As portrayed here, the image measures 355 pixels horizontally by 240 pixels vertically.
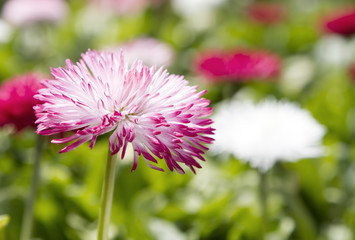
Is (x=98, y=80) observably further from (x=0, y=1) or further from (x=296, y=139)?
(x=0, y=1)

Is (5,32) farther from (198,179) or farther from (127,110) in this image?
(127,110)

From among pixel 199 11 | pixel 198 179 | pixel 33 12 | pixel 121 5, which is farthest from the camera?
pixel 121 5

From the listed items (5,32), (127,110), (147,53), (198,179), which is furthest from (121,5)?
(127,110)

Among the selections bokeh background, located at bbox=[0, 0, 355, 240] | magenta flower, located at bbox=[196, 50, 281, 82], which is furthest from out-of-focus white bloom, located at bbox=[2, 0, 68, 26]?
magenta flower, located at bbox=[196, 50, 281, 82]

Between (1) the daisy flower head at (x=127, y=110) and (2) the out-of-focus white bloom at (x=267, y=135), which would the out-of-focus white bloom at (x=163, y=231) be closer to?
(2) the out-of-focus white bloom at (x=267, y=135)

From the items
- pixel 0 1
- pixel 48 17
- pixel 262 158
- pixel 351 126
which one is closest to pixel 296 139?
pixel 262 158

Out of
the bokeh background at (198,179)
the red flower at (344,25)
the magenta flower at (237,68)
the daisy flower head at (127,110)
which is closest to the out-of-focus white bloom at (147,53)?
the bokeh background at (198,179)

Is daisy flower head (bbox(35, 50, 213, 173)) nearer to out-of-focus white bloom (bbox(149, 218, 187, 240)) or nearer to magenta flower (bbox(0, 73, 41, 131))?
magenta flower (bbox(0, 73, 41, 131))
